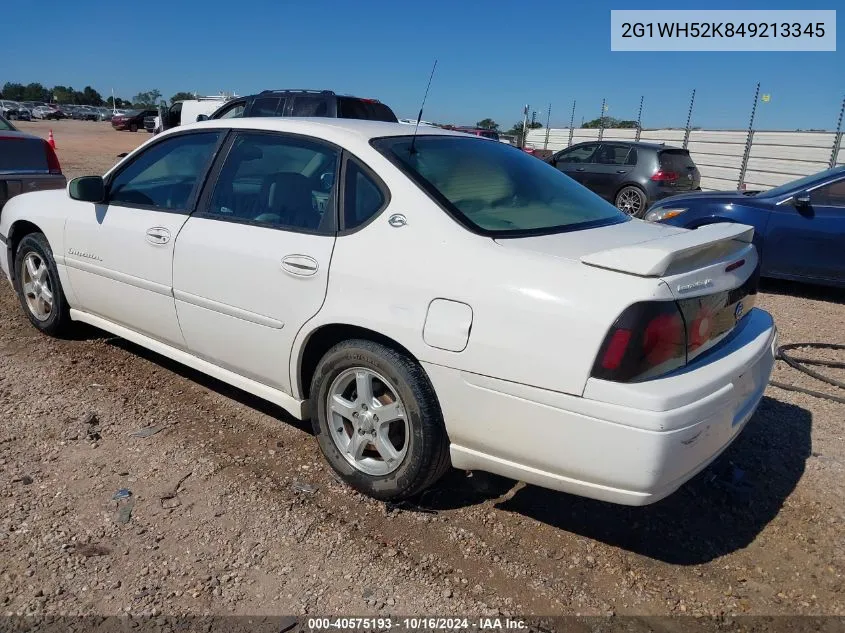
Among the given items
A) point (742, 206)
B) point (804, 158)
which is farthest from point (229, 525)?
point (804, 158)

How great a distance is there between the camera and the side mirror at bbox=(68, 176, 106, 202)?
394cm

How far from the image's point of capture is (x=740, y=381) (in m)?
2.59

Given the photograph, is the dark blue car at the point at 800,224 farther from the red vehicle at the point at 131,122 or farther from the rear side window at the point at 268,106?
the red vehicle at the point at 131,122

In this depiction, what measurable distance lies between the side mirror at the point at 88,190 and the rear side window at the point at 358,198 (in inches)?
73.0

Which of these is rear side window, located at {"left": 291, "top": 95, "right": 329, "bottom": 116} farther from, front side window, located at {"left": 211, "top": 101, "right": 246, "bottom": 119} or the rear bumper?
the rear bumper

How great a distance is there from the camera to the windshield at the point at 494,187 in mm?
2822

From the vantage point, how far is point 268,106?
36.6ft

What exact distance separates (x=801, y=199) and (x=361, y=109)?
22.7ft

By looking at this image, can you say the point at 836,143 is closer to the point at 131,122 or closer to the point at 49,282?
the point at 49,282

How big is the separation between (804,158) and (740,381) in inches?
695

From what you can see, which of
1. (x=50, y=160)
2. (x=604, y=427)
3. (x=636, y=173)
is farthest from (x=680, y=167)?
(x=604, y=427)

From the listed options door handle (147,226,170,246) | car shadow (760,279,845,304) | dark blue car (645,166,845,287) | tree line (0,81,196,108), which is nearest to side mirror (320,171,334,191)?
door handle (147,226,170,246)

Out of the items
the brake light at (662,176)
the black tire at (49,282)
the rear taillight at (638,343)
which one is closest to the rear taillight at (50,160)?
the black tire at (49,282)

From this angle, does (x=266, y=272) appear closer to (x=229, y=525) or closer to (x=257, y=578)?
(x=229, y=525)
